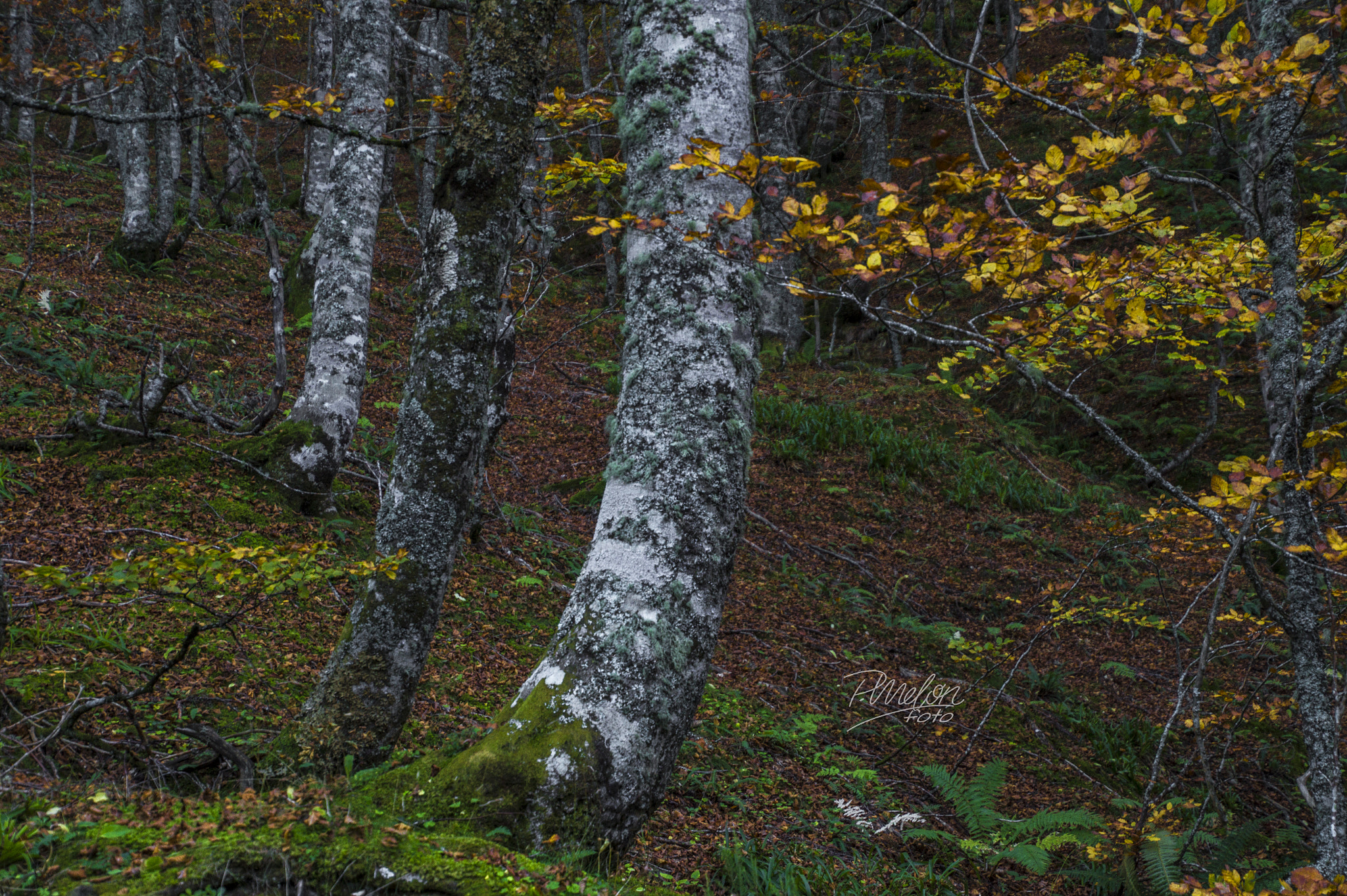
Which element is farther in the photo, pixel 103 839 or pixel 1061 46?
pixel 1061 46

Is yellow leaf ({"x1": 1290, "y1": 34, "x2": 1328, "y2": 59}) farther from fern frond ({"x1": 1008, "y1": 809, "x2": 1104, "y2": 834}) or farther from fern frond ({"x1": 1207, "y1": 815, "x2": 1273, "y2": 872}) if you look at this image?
fern frond ({"x1": 1207, "y1": 815, "x2": 1273, "y2": 872})

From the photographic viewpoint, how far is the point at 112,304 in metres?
8.55

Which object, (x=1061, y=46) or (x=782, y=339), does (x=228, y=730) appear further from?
(x=1061, y=46)

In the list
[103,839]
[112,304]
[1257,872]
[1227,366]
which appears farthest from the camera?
[1227,366]

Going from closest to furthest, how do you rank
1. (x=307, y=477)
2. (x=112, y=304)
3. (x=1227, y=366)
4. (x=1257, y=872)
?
1. (x=1257, y=872)
2. (x=307, y=477)
3. (x=112, y=304)
4. (x=1227, y=366)

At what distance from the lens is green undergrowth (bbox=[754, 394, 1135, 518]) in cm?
1038

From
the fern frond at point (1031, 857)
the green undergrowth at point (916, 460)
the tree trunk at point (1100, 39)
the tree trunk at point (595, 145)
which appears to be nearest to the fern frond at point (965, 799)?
the fern frond at point (1031, 857)

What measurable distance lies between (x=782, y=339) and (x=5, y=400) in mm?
11087

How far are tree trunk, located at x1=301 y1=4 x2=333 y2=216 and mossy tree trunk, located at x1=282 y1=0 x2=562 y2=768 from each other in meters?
10.1

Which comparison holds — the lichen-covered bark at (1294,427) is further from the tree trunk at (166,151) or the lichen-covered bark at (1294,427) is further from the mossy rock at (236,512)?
the tree trunk at (166,151)

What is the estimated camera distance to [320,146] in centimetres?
A: 1259

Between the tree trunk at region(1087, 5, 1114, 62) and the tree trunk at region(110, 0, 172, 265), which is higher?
the tree trunk at region(1087, 5, 1114, 62)

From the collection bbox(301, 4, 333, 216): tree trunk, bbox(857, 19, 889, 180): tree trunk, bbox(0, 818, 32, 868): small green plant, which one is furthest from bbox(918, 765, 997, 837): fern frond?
bbox(857, 19, 889, 180): tree trunk

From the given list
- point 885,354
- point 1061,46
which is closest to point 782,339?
point 885,354
